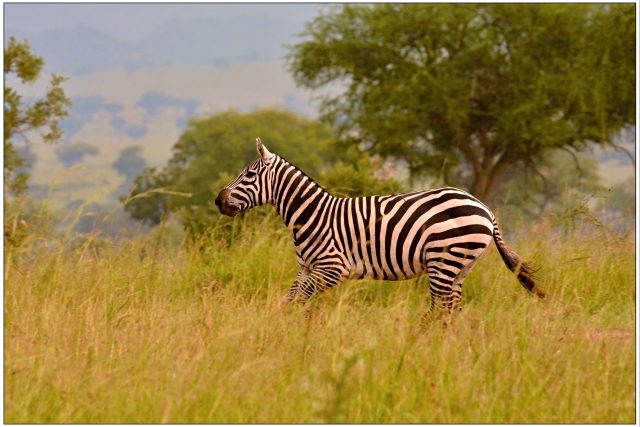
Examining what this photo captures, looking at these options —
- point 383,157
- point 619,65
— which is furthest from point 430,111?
point 619,65

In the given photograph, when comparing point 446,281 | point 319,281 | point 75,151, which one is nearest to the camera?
point 446,281

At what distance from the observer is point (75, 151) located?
379ft

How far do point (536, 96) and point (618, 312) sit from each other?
2443 centimetres

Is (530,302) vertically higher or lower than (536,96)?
lower

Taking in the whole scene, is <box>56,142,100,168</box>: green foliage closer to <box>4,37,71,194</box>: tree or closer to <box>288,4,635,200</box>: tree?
<box>288,4,635,200</box>: tree

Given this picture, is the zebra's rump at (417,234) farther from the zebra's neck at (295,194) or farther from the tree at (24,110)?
the tree at (24,110)

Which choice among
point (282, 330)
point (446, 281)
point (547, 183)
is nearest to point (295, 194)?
point (446, 281)

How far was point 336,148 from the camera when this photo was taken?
3659 centimetres

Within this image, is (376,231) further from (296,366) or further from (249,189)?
(296,366)

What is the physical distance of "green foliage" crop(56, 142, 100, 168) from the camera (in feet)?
376

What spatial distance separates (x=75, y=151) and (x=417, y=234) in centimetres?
11313

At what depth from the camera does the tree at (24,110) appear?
22.6 m

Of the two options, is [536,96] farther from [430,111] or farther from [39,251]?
[39,251]

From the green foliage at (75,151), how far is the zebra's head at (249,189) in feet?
358
